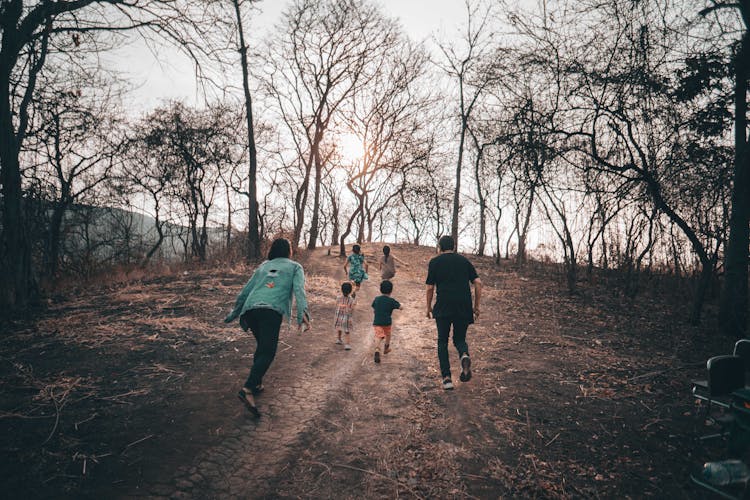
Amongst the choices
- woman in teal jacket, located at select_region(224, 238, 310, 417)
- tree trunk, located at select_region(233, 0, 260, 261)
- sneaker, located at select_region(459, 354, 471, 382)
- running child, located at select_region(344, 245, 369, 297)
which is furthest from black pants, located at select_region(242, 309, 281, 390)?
tree trunk, located at select_region(233, 0, 260, 261)

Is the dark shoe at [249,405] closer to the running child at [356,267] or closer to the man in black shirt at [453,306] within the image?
the man in black shirt at [453,306]

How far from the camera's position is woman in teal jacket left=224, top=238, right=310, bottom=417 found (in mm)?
4223

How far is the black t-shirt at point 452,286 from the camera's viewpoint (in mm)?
Result: 5066

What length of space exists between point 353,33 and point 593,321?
1943 centimetres

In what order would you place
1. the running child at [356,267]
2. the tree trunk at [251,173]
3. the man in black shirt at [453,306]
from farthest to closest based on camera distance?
the tree trunk at [251,173] < the running child at [356,267] < the man in black shirt at [453,306]

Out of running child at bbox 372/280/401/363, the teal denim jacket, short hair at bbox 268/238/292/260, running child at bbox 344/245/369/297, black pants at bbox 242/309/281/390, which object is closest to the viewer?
black pants at bbox 242/309/281/390

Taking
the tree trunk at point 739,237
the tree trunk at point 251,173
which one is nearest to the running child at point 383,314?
the tree trunk at point 739,237

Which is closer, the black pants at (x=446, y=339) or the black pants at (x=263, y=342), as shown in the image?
the black pants at (x=263, y=342)

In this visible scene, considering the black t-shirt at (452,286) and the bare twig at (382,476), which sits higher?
the black t-shirt at (452,286)

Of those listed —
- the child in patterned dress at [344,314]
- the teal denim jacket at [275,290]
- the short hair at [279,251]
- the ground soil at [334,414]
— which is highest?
the short hair at [279,251]

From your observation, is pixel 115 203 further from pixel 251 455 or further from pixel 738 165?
pixel 738 165

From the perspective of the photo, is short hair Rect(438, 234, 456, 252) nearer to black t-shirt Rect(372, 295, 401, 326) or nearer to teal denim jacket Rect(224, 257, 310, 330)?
black t-shirt Rect(372, 295, 401, 326)

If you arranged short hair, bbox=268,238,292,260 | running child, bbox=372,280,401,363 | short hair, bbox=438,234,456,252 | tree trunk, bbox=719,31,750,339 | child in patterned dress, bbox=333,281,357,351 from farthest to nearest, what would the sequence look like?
tree trunk, bbox=719,31,750,339
child in patterned dress, bbox=333,281,357,351
running child, bbox=372,280,401,363
short hair, bbox=438,234,456,252
short hair, bbox=268,238,292,260

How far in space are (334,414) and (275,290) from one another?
5.66 feet
